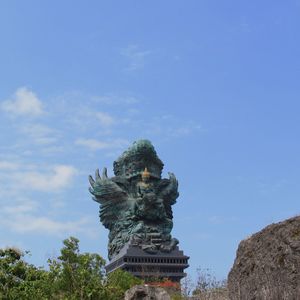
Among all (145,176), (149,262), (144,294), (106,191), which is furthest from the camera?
(106,191)

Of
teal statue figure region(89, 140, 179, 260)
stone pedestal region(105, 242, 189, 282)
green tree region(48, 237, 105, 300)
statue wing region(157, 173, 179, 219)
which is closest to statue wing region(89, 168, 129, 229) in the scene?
teal statue figure region(89, 140, 179, 260)

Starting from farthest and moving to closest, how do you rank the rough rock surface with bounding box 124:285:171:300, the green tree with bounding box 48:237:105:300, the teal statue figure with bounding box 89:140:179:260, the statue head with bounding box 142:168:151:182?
1. the statue head with bounding box 142:168:151:182
2. the teal statue figure with bounding box 89:140:179:260
3. the green tree with bounding box 48:237:105:300
4. the rough rock surface with bounding box 124:285:171:300

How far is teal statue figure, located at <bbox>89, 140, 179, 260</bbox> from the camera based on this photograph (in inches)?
2825

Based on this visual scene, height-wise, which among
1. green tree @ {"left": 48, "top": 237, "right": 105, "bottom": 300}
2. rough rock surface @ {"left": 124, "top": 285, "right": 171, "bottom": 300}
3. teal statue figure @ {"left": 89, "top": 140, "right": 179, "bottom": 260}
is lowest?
rough rock surface @ {"left": 124, "top": 285, "right": 171, "bottom": 300}

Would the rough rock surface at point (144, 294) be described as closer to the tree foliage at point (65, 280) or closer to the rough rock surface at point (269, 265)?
the rough rock surface at point (269, 265)

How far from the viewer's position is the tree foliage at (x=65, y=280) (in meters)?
25.9

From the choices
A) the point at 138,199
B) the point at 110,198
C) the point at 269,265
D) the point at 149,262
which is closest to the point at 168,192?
the point at 138,199

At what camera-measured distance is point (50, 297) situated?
1088 inches

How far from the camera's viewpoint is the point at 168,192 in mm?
75375

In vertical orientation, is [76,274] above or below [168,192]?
below

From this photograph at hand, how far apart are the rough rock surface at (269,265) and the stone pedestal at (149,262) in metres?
57.9

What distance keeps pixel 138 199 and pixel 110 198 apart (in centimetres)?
403

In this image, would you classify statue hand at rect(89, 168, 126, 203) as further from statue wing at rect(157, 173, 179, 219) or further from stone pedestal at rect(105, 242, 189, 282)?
stone pedestal at rect(105, 242, 189, 282)

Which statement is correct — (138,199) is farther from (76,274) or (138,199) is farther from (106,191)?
(76,274)
